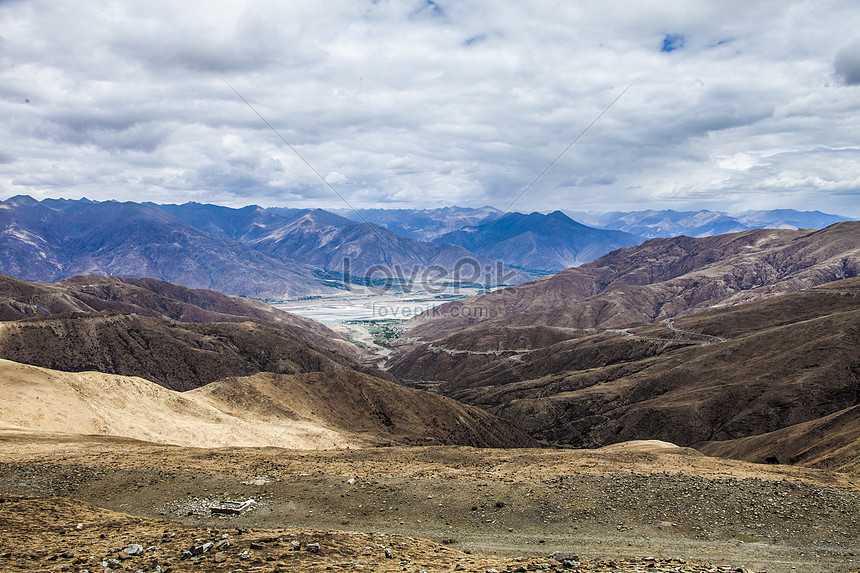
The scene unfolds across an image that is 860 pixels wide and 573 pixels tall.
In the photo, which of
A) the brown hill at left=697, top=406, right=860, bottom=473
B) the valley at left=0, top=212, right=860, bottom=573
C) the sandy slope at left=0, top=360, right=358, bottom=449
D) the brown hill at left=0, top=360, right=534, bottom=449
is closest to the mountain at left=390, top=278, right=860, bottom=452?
the brown hill at left=697, top=406, right=860, bottom=473

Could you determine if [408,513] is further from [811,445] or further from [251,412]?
[811,445]

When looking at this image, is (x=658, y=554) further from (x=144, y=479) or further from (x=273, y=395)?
(x=273, y=395)

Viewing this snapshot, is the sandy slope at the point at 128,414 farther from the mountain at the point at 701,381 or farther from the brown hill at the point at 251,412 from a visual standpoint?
the mountain at the point at 701,381

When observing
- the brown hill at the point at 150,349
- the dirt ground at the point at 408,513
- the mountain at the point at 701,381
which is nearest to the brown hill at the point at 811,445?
the mountain at the point at 701,381

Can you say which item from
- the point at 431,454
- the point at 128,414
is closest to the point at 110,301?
the point at 128,414

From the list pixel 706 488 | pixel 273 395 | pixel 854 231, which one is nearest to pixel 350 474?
pixel 706 488

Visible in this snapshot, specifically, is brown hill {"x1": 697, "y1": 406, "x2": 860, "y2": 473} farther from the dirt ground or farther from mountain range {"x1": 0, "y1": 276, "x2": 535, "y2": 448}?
mountain range {"x1": 0, "y1": 276, "x2": 535, "y2": 448}
